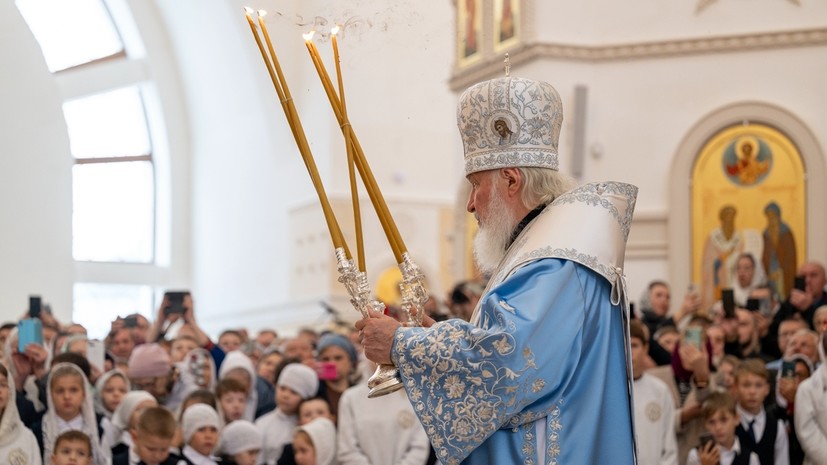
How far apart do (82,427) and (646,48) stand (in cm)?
942

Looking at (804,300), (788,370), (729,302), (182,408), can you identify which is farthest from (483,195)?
(804,300)

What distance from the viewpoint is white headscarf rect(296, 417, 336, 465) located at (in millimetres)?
8523

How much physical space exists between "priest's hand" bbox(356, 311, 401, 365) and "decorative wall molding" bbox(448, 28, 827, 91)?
1131cm

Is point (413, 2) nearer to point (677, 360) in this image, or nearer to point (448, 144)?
point (677, 360)

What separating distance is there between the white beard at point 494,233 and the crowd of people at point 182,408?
328 centimetres

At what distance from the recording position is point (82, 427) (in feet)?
25.8

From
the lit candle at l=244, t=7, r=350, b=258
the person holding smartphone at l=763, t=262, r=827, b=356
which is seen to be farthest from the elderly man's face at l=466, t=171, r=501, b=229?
the person holding smartphone at l=763, t=262, r=827, b=356

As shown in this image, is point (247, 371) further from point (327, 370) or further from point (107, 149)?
point (107, 149)

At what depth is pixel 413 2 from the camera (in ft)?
20.5

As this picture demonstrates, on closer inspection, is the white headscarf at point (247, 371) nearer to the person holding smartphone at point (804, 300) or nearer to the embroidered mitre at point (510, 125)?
the person holding smartphone at point (804, 300)

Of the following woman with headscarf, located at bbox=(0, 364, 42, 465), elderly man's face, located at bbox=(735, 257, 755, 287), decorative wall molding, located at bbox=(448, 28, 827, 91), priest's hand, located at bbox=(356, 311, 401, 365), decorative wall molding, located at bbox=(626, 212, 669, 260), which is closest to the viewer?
priest's hand, located at bbox=(356, 311, 401, 365)

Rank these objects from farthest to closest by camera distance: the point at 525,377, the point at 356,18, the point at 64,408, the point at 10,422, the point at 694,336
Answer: the point at 694,336 < the point at 64,408 < the point at 10,422 < the point at 356,18 < the point at 525,377

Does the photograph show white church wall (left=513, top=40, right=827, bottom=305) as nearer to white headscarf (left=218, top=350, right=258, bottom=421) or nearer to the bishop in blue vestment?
white headscarf (left=218, top=350, right=258, bottom=421)

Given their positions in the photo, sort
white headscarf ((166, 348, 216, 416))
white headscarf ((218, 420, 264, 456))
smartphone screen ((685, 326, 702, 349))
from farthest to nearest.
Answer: white headscarf ((166, 348, 216, 416)) < smartphone screen ((685, 326, 702, 349)) < white headscarf ((218, 420, 264, 456))
